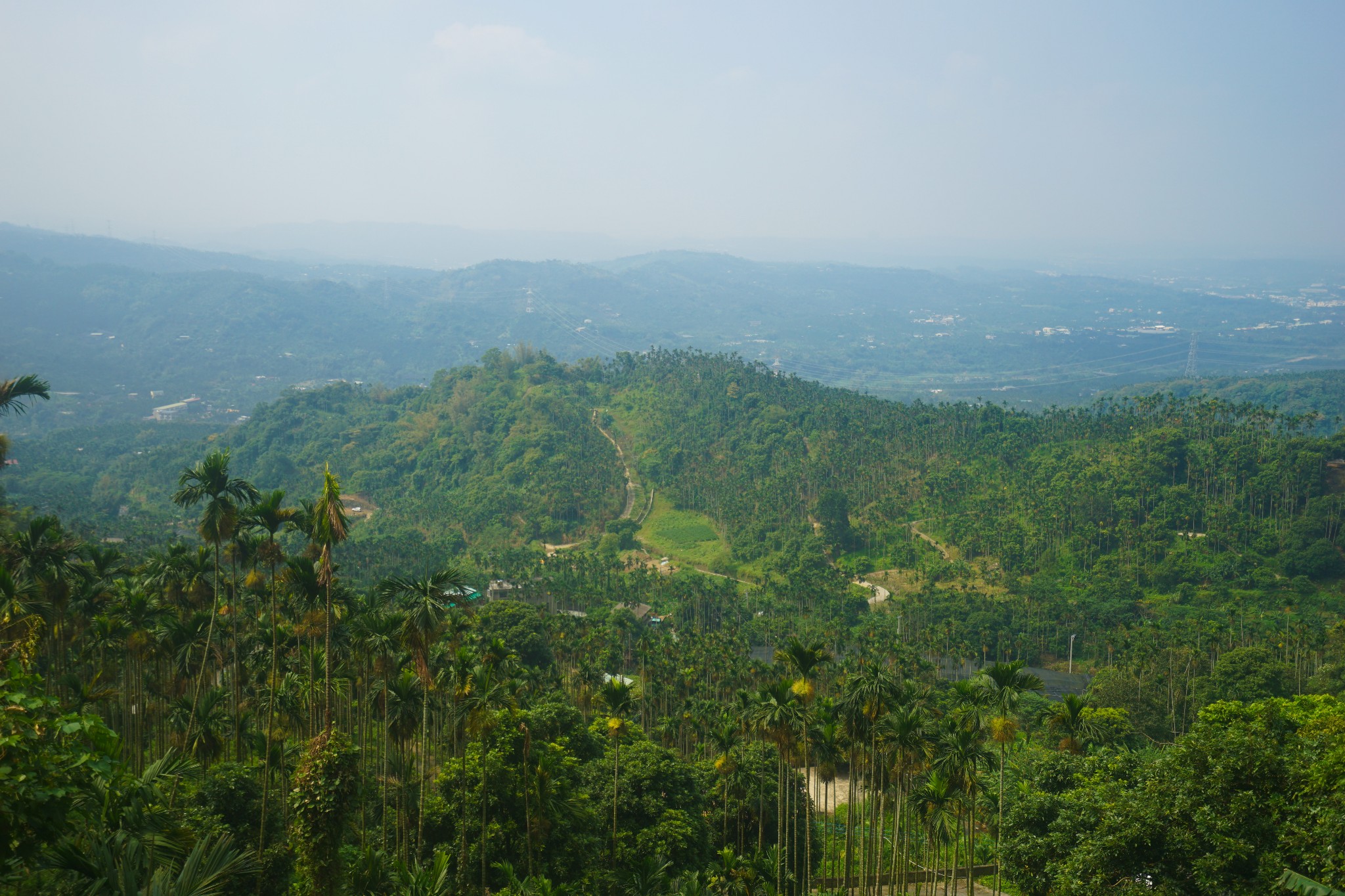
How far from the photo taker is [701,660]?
2228 inches

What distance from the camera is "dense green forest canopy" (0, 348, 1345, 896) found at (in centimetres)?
1745

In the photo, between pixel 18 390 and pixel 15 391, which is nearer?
pixel 15 391

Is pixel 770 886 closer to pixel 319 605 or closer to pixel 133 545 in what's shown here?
pixel 319 605

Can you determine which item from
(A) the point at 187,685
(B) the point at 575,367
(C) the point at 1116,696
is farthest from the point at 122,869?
(B) the point at 575,367

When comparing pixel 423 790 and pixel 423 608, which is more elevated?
pixel 423 608

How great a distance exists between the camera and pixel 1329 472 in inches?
3565

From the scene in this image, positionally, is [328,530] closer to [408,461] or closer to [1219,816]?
[1219,816]

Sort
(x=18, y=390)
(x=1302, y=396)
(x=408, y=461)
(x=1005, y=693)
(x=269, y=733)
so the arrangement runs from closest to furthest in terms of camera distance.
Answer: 1. (x=18, y=390)
2. (x=269, y=733)
3. (x=1005, y=693)
4. (x=408, y=461)
5. (x=1302, y=396)

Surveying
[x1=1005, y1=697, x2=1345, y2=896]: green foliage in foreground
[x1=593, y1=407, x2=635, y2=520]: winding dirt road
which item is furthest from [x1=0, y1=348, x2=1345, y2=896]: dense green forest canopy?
[x1=593, y1=407, x2=635, y2=520]: winding dirt road

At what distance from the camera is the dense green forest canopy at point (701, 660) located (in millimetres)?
Result: 17453

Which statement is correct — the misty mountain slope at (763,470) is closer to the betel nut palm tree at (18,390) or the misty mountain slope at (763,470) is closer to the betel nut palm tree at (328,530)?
the betel nut palm tree at (18,390)

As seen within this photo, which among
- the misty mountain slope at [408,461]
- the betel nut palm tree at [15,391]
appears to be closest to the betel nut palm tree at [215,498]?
the betel nut palm tree at [15,391]

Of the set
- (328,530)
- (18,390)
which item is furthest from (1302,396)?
(18,390)

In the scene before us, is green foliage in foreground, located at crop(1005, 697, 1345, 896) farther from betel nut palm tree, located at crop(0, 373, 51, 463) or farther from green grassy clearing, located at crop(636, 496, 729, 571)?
green grassy clearing, located at crop(636, 496, 729, 571)
